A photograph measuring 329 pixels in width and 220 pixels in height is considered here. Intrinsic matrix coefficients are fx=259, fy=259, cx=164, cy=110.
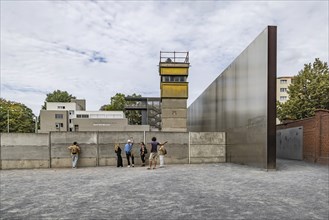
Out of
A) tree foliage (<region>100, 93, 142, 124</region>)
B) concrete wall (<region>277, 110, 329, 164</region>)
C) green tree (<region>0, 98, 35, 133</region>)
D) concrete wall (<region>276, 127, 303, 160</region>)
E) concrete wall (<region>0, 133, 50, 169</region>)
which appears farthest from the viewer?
tree foliage (<region>100, 93, 142, 124</region>)

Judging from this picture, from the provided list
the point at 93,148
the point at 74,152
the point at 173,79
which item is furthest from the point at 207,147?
the point at 173,79

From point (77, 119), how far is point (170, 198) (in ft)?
185

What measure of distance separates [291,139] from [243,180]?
12.8 m

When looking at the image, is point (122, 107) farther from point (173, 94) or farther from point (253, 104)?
point (253, 104)

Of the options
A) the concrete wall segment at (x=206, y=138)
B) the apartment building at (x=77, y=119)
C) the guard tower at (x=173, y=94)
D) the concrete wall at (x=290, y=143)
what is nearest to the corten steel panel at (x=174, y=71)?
the guard tower at (x=173, y=94)

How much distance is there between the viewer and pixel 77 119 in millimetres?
60094

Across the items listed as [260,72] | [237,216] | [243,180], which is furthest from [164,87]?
[237,216]

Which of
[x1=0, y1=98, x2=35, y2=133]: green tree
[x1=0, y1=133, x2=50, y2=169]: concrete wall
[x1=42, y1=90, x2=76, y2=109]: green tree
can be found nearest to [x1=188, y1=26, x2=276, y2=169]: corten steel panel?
[x1=0, y1=133, x2=50, y2=169]: concrete wall

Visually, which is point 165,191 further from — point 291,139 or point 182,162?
point 291,139

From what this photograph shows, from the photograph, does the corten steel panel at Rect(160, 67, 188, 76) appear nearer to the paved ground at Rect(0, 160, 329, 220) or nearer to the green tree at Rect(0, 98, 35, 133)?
the paved ground at Rect(0, 160, 329, 220)

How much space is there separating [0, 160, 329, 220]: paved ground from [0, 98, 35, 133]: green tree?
188 ft

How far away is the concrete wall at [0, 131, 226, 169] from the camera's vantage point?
1595cm

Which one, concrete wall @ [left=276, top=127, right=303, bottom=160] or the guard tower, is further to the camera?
the guard tower

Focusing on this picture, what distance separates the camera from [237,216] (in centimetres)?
568
